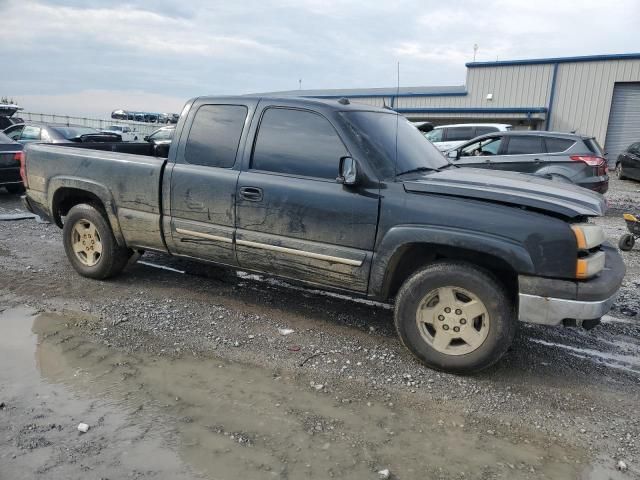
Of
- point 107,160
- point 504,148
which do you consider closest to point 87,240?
point 107,160

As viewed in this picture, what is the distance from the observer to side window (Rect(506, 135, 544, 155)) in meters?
10.0

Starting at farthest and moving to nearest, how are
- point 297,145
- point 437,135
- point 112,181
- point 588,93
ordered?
point 588,93
point 437,135
point 112,181
point 297,145

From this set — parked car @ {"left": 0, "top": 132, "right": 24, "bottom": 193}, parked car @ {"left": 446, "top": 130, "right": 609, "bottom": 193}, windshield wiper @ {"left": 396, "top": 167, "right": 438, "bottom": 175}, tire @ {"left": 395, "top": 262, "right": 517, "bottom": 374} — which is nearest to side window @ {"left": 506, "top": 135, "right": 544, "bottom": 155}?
parked car @ {"left": 446, "top": 130, "right": 609, "bottom": 193}

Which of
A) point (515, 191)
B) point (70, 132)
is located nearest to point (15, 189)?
point (70, 132)

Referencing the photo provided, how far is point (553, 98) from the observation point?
22.8 meters

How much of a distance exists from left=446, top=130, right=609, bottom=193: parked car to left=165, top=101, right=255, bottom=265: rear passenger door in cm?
583

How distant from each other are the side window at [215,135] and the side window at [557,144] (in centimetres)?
761

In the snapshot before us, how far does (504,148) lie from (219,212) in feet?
25.5

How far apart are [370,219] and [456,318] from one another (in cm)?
94

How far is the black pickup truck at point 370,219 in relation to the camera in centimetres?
330

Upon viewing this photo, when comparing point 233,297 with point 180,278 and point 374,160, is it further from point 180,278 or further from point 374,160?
point 374,160

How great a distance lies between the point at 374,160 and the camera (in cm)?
385

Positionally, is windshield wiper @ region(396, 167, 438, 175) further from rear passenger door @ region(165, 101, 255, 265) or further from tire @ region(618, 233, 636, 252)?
tire @ region(618, 233, 636, 252)

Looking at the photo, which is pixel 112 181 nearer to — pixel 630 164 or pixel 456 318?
pixel 456 318
